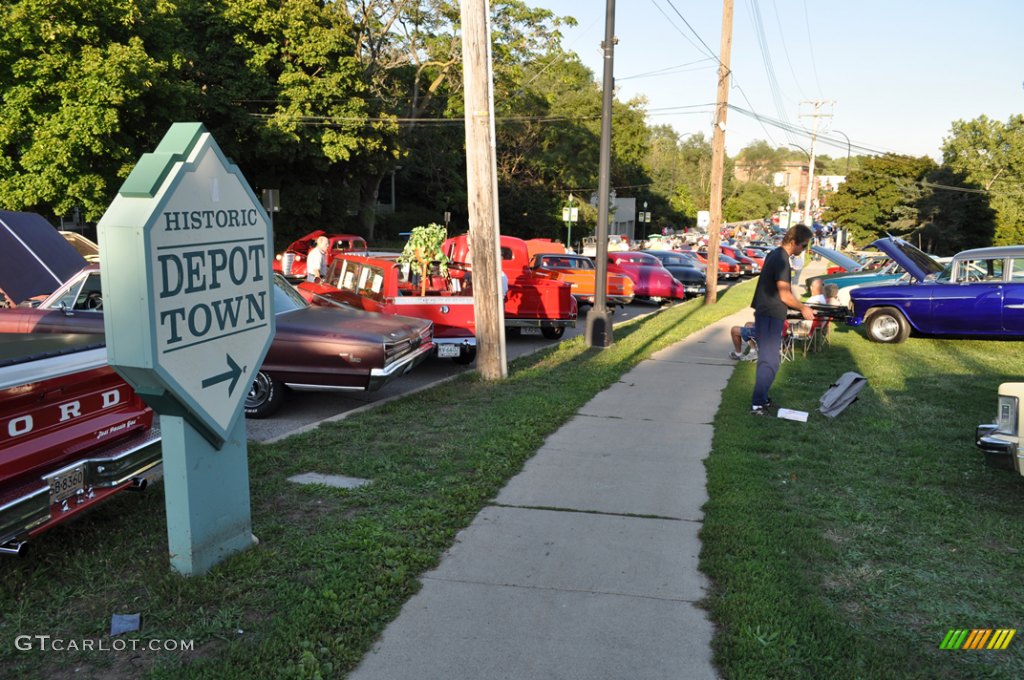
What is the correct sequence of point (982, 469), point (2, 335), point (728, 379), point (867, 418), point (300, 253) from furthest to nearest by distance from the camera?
point (300, 253) → point (728, 379) → point (867, 418) → point (982, 469) → point (2, 335)

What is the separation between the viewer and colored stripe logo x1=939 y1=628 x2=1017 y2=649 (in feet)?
12.5

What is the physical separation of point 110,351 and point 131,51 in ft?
85.2

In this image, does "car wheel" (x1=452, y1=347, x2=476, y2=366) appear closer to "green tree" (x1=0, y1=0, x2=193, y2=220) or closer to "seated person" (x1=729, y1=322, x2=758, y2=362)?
"seated person" (x1=729, y1=322, x2=758, y2=362)

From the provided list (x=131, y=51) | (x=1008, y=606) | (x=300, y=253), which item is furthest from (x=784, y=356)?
(x=131, y=51)

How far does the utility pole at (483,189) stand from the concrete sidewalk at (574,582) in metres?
3.17

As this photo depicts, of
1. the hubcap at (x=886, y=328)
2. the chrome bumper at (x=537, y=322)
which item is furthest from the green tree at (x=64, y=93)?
the hubcap at (x=886, y=328)

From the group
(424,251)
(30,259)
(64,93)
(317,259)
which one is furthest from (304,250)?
(30,259)

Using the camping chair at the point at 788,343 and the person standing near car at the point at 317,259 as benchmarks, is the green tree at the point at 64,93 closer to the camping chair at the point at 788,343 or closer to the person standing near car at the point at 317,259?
the person standing near car at the point at 317,259

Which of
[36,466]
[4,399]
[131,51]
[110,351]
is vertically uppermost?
[131,51]

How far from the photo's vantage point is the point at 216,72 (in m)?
34.1

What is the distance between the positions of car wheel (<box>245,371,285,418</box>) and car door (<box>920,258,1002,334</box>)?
1115 cm

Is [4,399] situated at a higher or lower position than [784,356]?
higher

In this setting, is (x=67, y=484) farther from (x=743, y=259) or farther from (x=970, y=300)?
(x=743, y=259)

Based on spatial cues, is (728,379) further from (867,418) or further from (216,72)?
(216,72)
